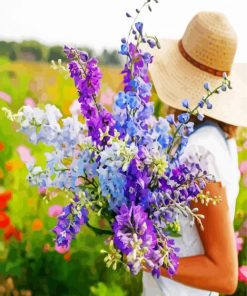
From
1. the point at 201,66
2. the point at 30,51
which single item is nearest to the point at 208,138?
the point at 201,66

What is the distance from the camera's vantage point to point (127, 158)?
109cm

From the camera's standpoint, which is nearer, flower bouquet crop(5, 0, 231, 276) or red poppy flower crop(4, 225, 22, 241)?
flower bouquet crop(5, 0, 231, 276)

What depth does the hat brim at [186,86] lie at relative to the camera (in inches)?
62.6

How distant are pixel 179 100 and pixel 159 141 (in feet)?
1.45

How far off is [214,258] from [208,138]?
248 millimetres

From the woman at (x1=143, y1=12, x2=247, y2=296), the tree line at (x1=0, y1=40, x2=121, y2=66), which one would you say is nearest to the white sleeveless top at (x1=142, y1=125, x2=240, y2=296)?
the woman at (x1=143, y1=12, x2=247, y2=296)

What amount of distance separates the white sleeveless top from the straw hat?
0.07 meters

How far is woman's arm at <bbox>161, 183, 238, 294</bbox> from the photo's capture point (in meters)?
1.43

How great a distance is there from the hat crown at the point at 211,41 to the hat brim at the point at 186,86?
0.03 metres

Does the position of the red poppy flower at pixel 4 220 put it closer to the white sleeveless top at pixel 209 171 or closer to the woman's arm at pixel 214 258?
the white sleeveless top at pixel 209 171

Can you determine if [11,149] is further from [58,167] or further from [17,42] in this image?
[58,167]

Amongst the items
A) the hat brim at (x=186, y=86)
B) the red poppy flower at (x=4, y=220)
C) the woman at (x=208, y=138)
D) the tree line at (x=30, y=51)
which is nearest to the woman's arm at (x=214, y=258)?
the woman at (x=208, y=138)

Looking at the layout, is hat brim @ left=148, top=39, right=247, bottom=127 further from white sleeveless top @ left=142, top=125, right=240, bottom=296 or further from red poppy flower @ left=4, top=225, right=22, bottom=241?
red poppy flower @ left=4, top=225, right=22, bottom=241

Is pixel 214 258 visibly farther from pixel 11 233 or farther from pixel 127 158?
pixel 11 233
